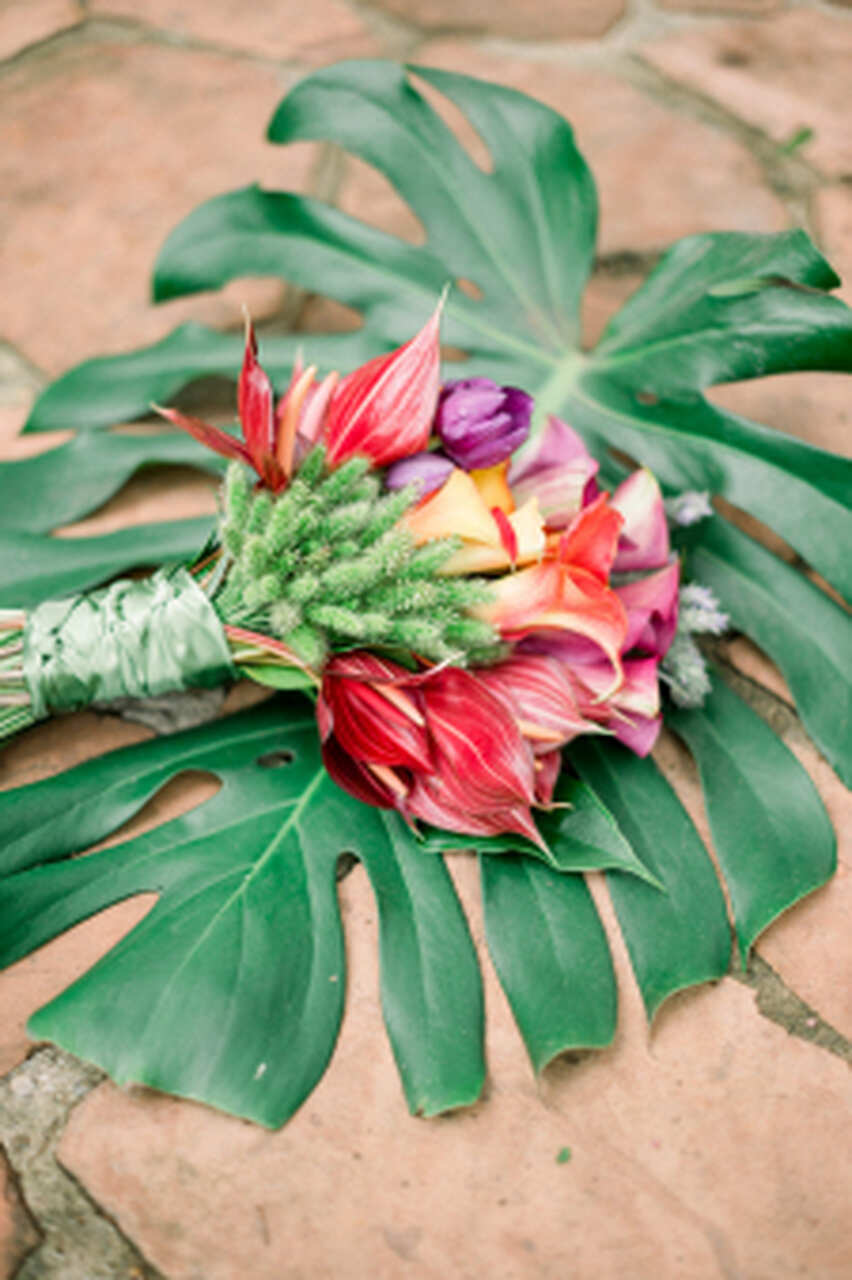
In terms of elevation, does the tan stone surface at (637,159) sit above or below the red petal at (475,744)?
above

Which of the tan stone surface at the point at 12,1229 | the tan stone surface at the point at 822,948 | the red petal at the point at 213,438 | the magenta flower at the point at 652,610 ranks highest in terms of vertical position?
the red petal at the point at 213,438

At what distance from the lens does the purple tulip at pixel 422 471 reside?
24.0 inches

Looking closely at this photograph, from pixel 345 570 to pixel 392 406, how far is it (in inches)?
4.4

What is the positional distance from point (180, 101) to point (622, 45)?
0.61 meters

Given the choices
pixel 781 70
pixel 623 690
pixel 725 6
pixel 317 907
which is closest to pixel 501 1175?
pixel 317 907

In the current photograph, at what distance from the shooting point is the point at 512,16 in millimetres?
1402

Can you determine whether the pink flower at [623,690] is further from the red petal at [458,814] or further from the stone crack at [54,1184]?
the stone crack at [54,1184]

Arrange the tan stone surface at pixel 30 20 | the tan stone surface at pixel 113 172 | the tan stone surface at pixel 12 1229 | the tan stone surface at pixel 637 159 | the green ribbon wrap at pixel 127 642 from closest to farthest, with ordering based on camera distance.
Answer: the tan stone surface at pixel 12 1229, the green ribbon wrap at pixel 127 642, the tan stone surface at pixel 113 172, the tan stone surface at pixel 637 159, the tan stone surface at pixel 30 20

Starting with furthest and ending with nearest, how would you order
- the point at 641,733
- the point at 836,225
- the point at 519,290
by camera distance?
the point at 836,225
the point at 519,290
the point at 641,733

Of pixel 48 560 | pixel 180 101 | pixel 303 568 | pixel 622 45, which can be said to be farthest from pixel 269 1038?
pixel 622 45

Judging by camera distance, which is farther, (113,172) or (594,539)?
(113,172)

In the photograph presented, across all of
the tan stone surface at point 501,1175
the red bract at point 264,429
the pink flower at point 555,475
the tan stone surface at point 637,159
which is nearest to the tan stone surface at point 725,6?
the tan stone surface at point 637,159

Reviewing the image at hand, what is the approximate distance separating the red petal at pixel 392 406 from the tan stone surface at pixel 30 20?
0.99 m

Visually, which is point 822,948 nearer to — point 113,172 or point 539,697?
point 539,697
